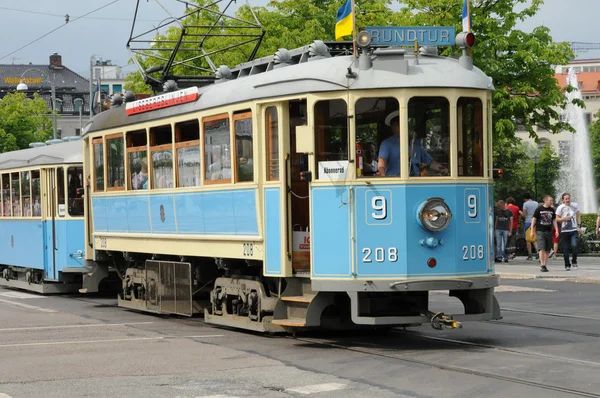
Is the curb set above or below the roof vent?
below

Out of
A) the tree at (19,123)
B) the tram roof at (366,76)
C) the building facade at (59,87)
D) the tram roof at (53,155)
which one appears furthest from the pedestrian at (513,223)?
the building facade at (59,87)

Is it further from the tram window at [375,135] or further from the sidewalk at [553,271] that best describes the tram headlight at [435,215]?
the sidewalk at [553,271]

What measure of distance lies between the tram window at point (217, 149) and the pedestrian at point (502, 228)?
51.4 ft

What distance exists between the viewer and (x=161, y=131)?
1650 cm

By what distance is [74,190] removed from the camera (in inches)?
885

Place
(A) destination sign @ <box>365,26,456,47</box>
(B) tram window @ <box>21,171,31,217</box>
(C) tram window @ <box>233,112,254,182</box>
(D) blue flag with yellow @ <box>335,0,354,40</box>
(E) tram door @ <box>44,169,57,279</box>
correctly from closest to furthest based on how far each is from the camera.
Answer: (A) destination sign @ <box>365,26,456,47</box> < (D) blue flag with yellow @ <box>335,0,354,40</box> < (C) tram window @ <box>233,112,254,182</box> < (E) tram door @ <box>44,169,57,279</box> < (B) tram window @ <box>21,171,31,217</box>

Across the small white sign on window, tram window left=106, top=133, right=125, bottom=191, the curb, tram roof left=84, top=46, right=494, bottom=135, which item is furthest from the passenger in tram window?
the curb

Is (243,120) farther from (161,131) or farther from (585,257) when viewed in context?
(585,257)

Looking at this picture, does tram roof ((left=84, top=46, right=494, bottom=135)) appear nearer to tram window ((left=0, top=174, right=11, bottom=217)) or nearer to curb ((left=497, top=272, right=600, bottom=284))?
curb ((left=497, top=272, right=600, bottom=284))

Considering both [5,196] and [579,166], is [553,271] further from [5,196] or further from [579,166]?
[579,166]

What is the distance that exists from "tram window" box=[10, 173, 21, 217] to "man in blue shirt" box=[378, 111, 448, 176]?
527 inches

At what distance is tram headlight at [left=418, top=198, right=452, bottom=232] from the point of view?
12484mm

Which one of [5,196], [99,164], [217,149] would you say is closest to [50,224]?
[5,196]

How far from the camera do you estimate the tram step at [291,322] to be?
13.0m
